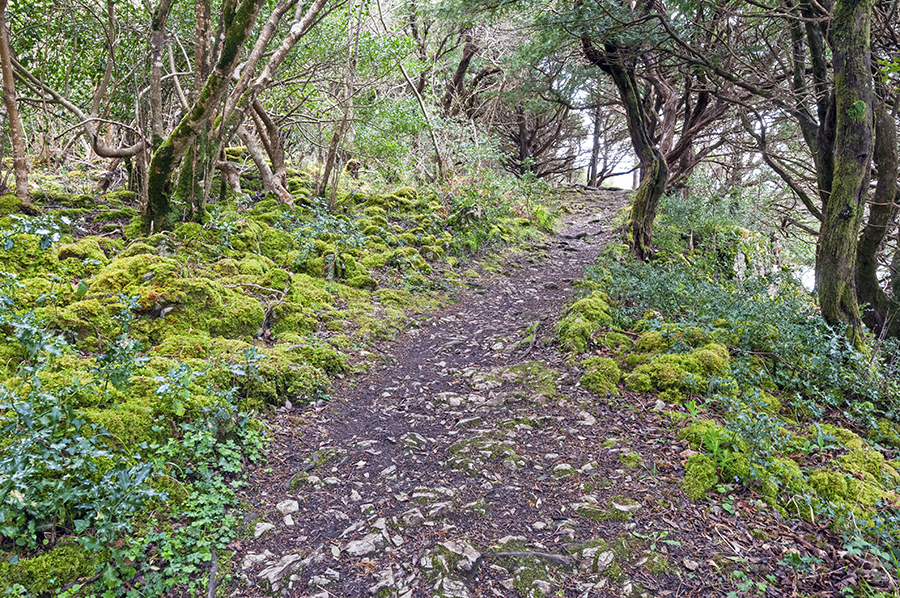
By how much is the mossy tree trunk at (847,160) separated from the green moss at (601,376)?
3429 mm

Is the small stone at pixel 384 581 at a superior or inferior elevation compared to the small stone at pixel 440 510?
inferior

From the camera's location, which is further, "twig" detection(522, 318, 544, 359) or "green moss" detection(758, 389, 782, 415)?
"twig" detection(522, 318, 544, 359)

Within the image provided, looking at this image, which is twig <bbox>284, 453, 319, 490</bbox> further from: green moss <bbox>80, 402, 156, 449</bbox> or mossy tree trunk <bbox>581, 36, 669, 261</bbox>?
mossy tree trunk <bbox>581, 36, 669, 261</bbox>

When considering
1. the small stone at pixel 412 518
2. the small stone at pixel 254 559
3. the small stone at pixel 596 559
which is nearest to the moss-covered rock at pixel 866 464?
A: the small stone at pixel 596 559

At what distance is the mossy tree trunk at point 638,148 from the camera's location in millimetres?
9262

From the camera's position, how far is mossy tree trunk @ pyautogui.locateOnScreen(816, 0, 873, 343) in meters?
6.04

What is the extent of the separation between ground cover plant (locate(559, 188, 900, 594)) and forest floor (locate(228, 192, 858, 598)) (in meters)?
0.18

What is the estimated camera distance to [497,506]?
347 cm

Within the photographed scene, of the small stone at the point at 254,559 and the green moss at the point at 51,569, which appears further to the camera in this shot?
the small stone at the point at 254,559

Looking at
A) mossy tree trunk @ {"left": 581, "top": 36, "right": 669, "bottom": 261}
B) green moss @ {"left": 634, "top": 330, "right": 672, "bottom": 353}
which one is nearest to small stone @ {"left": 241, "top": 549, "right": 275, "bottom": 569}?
green moss @ {"left": 634, "top": 330, "right": 672, "bottom": 353}

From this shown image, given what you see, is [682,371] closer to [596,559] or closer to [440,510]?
[596,559]

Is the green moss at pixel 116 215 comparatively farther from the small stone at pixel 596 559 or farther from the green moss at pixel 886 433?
the green moss at pixel 886 433

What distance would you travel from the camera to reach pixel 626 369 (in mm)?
5512

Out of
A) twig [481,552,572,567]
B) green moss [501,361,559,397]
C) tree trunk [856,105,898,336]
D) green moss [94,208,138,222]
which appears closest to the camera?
twig [481,552,572,567]
